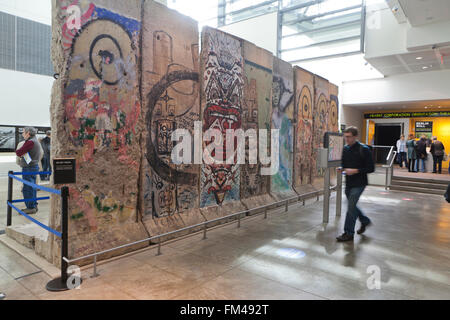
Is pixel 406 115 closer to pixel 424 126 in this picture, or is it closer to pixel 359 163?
pixel 424 126

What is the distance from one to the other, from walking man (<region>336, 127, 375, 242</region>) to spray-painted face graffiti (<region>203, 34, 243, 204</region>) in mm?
2423

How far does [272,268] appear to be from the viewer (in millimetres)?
3973

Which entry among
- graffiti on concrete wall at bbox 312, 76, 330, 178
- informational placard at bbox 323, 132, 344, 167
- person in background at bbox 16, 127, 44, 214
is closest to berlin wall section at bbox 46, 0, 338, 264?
informational placard at bbox 323, 132, 344, 167

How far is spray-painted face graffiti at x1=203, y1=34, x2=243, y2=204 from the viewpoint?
20.0ft

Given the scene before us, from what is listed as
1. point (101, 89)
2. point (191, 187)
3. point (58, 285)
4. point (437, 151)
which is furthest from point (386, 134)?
point (58, 285)

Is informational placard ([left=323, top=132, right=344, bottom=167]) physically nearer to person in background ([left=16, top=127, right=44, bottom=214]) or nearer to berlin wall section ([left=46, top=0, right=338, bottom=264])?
berlin wall section ([left=46, top=0, right=338, bottom=264])

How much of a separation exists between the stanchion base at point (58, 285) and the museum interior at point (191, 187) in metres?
0.02

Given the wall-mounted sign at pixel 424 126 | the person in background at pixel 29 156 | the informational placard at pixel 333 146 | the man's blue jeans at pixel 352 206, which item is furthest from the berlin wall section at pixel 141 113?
the wall-mounted sign at pixel 424 126

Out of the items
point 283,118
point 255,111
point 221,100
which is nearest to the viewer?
point 221,100

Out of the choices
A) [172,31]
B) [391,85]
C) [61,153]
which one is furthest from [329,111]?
[61,153]

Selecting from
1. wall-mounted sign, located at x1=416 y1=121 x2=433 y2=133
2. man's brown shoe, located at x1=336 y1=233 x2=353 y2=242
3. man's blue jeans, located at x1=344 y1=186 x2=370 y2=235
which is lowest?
man's brown shoe, located at x1=336 y1=233 x2=353 y2=242

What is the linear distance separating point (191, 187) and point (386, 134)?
59.3ft

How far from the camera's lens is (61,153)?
3.94m

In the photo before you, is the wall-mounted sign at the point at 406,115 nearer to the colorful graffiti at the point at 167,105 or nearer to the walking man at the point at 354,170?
the walking man at the point at 354,170
